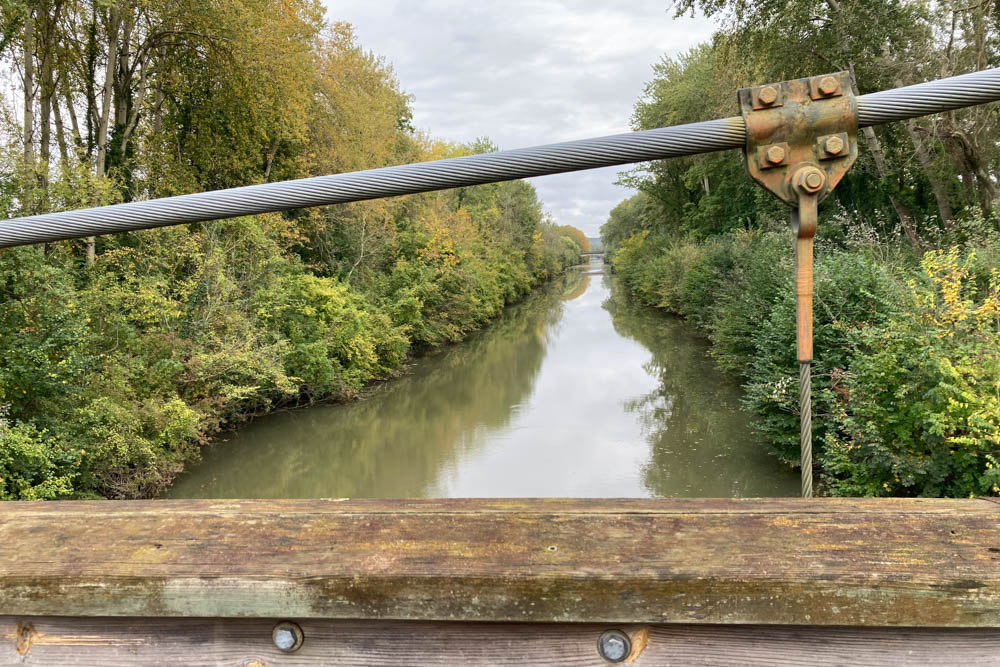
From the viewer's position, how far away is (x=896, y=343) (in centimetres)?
602

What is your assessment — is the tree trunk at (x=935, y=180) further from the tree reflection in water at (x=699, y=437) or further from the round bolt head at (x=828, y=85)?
the round bolt head at (x=828, y=85)

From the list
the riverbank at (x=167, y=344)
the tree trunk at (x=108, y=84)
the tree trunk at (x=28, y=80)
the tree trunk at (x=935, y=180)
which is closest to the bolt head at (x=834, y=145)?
the riverbank at (x=167, y=344)

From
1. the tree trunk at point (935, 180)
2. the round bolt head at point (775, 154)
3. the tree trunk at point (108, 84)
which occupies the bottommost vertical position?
the round bolt head at point (775, 154)

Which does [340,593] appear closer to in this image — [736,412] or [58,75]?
[736,412]

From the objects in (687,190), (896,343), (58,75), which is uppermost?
(687,190)

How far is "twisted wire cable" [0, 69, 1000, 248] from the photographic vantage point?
80 cm

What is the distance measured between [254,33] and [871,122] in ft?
46.3

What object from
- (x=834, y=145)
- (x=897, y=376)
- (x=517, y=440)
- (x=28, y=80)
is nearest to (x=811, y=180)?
(x=834, y=145)

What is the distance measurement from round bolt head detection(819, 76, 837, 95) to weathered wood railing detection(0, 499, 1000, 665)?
54cm

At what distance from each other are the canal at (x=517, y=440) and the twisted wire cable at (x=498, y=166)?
781 cm

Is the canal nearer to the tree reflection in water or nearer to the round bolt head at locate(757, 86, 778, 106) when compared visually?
the tree reflection in water

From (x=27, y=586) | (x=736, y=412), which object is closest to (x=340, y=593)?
(x=27, y=586)

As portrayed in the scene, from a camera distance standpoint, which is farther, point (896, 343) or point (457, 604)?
point (896, 343)

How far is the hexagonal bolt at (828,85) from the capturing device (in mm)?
754
